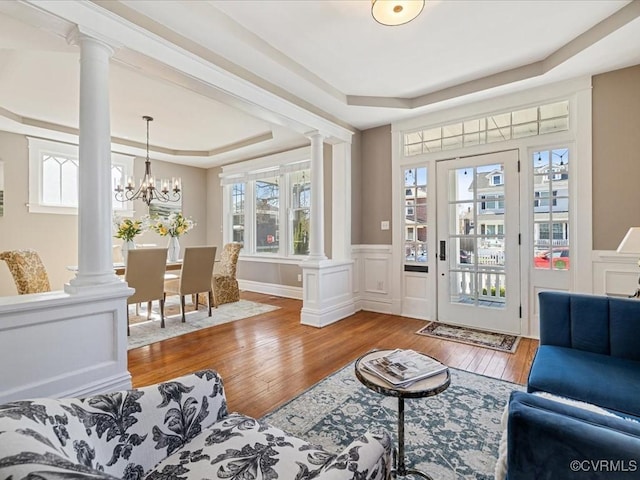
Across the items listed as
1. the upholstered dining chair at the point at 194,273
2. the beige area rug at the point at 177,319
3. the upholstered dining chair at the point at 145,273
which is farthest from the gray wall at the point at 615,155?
the upholstered dining chair at the point at 145,273

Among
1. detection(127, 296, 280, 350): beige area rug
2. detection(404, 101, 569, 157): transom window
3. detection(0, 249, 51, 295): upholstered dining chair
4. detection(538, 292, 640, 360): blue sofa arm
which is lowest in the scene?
detection(127, 296, 280, 350): beige area rug

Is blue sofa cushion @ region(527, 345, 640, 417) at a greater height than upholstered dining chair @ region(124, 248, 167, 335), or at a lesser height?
lesser

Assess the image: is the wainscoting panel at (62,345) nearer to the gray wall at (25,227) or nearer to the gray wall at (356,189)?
the gray wall at (356,189)

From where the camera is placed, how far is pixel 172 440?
45.1 inches

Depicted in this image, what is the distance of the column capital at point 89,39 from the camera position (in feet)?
7.00

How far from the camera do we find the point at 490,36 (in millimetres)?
2822

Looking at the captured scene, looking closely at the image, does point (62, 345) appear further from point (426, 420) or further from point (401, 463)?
point (426, 420)

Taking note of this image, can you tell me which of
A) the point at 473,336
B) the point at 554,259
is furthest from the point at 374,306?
the point at 554,259

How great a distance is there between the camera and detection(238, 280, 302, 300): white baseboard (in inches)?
230

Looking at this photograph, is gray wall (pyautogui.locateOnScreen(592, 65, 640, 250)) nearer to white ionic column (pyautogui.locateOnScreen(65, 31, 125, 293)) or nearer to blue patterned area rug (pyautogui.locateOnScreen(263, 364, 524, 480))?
blue patterned area rug (pyautogui.locateOnScreen(263, 364, 524, 480))

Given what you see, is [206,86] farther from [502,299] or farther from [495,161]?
[502,299]

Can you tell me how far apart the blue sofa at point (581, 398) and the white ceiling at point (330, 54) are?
2.28 meters

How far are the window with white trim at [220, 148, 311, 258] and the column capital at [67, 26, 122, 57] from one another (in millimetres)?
3559

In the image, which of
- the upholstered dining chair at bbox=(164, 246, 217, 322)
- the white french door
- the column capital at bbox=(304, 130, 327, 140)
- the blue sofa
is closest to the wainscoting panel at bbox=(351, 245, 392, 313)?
the white french door
